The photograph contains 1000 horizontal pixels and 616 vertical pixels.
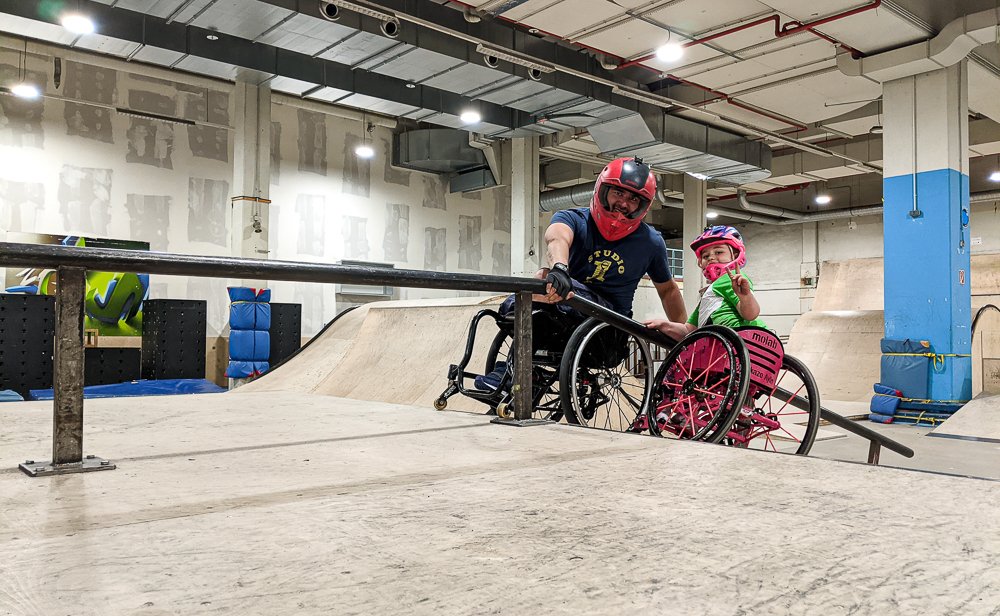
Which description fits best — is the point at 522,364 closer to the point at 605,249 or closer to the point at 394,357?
the point at 605,249

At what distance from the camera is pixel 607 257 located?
3438 millimetres

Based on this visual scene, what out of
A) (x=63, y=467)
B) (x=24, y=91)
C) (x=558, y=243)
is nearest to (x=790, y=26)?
(x=558, y=243)

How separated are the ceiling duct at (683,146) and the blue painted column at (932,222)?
3766 millimetres

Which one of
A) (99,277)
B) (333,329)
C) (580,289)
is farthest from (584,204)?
(580,289)

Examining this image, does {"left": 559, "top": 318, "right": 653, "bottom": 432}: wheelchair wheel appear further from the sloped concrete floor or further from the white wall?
the white wall

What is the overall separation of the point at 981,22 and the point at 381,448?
8807 mm

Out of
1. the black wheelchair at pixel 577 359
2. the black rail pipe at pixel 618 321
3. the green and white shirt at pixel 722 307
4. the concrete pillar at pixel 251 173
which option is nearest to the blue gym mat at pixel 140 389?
the concrete pillar at pixel 251 173

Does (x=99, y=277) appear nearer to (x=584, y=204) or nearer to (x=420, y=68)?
(x=420, y=68)

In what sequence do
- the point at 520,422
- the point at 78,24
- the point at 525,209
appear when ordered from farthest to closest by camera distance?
the point at 525,209, the point at 78,24, the point at 520,422

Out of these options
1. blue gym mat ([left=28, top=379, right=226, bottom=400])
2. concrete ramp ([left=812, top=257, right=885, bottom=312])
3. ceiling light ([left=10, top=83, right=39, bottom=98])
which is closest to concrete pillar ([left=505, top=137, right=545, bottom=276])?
concrete ramp ([left=812, top=257, right=885, bottom=312])

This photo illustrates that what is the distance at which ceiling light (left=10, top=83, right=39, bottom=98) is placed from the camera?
430 inches

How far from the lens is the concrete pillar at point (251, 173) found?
11.6 meters

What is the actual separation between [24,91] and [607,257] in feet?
38.1

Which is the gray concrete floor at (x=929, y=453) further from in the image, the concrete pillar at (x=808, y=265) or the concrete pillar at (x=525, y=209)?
the concrete pillar at (x=808, y=265)
